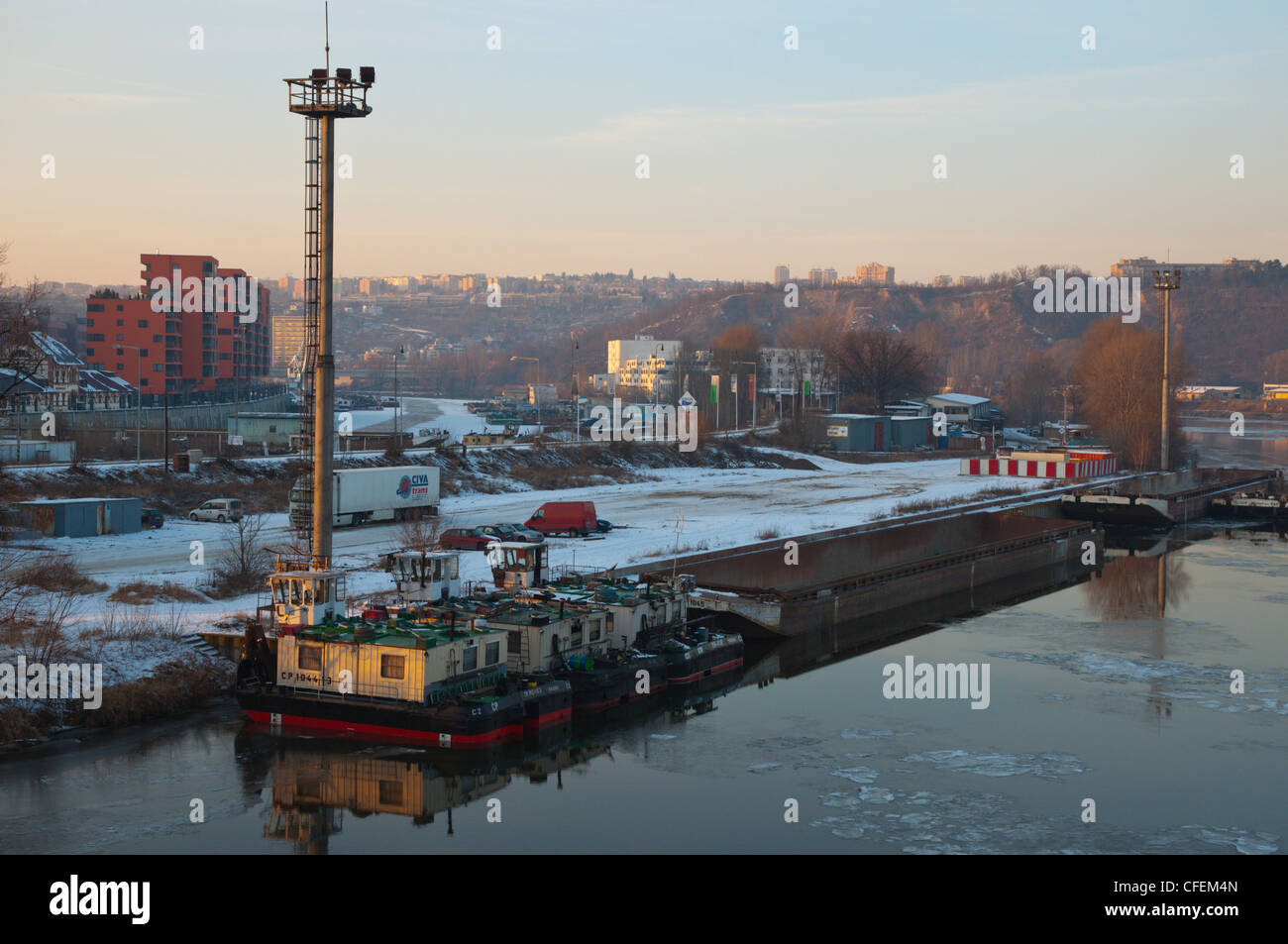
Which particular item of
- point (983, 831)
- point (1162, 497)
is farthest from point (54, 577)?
point (1162, 497)

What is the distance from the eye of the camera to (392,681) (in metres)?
26.4

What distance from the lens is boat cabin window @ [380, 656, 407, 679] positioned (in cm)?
2625

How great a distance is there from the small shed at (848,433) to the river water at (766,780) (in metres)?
78.6

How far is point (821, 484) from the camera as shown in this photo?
284ft

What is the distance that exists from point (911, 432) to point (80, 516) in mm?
88204

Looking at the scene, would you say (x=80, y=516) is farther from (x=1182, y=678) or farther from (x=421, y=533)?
(x=1182, y=678)

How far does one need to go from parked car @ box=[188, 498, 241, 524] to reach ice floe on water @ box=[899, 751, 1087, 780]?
3517 centimetres

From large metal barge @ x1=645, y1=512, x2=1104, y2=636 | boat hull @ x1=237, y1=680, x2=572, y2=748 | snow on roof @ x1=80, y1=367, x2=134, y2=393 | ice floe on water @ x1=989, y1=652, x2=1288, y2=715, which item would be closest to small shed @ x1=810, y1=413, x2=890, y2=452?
large metal barge @ x1=645, y1=512, x2=1104, y2=636

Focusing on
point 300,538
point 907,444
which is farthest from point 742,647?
point 907,444

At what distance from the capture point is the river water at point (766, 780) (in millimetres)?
21625

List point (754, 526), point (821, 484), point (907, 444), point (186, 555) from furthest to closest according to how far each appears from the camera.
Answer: point (907, 444), point (821, 484), point (754, 526), point (186, 555)

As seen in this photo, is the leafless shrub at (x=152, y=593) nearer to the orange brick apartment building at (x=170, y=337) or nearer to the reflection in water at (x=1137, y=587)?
the reflection in water at (x=1137, y=587)
